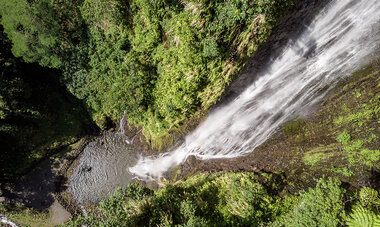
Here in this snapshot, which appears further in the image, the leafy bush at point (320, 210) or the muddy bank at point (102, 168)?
the muddy bank at point (102, 168)

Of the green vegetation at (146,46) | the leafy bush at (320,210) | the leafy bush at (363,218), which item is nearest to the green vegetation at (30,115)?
the green vegetation at (146,46)

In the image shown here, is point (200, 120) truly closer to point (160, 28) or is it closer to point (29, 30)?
point (160, 28)

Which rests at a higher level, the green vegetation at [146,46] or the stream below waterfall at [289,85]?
the green vegetation at [146,46]

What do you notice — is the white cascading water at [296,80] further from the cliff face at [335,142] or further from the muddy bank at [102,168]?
the muddy bank at [102,168]

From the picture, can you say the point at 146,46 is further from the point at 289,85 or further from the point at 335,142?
the point at 335,142

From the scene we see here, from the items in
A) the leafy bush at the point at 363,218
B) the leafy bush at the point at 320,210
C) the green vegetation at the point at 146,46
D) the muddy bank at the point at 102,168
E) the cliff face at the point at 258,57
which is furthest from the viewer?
the muddy bank at the point at 102,168

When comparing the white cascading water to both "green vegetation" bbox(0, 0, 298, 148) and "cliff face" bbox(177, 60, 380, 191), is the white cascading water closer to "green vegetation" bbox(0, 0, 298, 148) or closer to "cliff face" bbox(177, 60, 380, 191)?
"cliff face" bbox(177, 60, 380, 191)

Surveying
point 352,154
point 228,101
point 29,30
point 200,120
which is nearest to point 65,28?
point 29,30

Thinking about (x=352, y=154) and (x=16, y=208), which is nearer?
(x=352, y=154)
